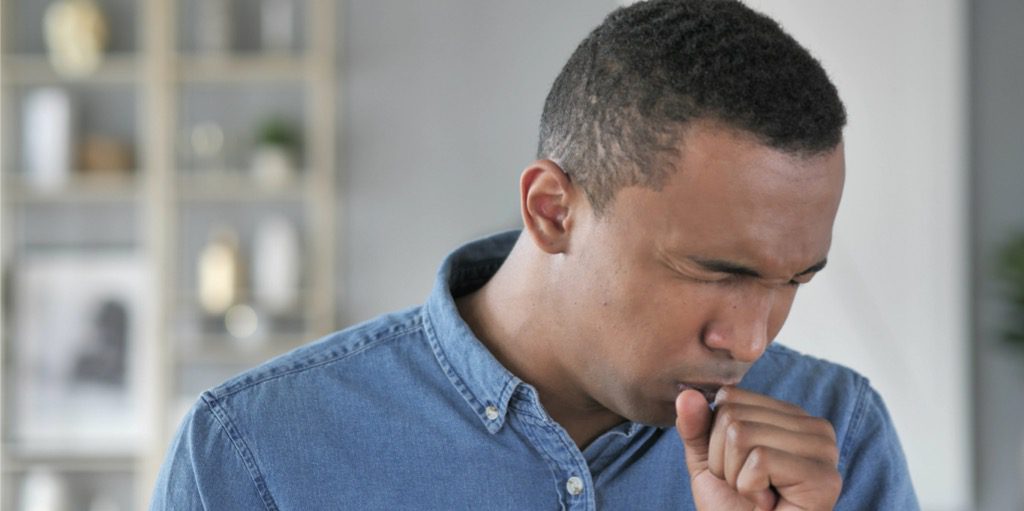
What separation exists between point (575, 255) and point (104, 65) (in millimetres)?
4054

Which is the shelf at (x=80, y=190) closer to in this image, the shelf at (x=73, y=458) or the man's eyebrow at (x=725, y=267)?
the shelf at (x=73, y=458)

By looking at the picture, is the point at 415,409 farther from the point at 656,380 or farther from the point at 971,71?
the point at 971,71

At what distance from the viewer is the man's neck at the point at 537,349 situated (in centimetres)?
142

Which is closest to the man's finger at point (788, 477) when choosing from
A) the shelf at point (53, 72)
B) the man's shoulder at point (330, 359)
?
the man's shoulder at point (330, 359)

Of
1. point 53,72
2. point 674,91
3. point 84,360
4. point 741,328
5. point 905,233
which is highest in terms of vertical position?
point 674,91

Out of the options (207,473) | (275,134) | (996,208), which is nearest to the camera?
(207,473)

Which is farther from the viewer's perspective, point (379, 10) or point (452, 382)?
point (379, 10)

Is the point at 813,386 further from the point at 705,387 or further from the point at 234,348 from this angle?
the point at 234,348

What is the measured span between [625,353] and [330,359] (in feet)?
1.17

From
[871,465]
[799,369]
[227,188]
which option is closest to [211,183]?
[227,188]

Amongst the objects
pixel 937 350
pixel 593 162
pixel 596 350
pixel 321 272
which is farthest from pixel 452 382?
pixel 321 272

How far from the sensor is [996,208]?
4059 millimetres

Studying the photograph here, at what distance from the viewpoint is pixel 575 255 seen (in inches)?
53.0

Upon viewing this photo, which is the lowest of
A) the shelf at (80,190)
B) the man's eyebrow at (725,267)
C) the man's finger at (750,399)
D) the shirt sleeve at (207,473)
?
the shelf at (80,190)
